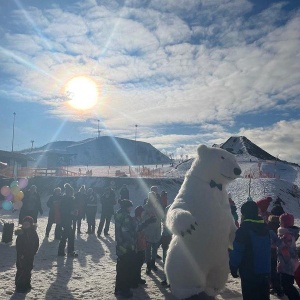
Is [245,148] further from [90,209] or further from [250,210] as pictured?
[250,210]

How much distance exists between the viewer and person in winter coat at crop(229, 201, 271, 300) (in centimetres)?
418

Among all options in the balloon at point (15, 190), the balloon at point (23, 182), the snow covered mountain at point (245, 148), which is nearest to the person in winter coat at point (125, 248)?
the balloon at point (15, 190)

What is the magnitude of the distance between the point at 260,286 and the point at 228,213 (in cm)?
138

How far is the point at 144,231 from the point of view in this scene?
25.2ft

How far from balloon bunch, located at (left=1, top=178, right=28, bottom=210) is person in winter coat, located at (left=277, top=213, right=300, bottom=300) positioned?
17.0 m

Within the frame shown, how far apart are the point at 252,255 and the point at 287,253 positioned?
1.73 metres

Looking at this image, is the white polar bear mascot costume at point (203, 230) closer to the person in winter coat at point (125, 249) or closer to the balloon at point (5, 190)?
the person in winter coat at point (125, 249)

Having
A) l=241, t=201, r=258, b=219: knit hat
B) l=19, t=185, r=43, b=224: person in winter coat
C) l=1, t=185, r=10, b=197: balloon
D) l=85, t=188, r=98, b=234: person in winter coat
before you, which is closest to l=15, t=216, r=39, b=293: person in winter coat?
l=241, t=201, r=258, b=219: knit hat

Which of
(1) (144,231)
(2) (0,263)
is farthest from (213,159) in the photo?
(2) (0,263)

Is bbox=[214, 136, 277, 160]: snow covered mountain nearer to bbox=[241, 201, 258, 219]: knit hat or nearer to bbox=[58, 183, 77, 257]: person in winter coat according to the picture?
bbox=[58, 183, 77, 257]: person in winter coat

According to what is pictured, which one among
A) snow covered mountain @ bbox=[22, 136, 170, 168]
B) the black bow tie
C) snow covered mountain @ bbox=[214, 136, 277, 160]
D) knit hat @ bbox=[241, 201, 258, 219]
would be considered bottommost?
knit hat @ bbox=[241, 201, 258, 219]

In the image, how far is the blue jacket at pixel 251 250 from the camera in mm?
4172

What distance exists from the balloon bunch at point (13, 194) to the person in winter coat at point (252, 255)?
1753cm

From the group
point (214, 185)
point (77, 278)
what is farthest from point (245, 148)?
point (214, 185)
